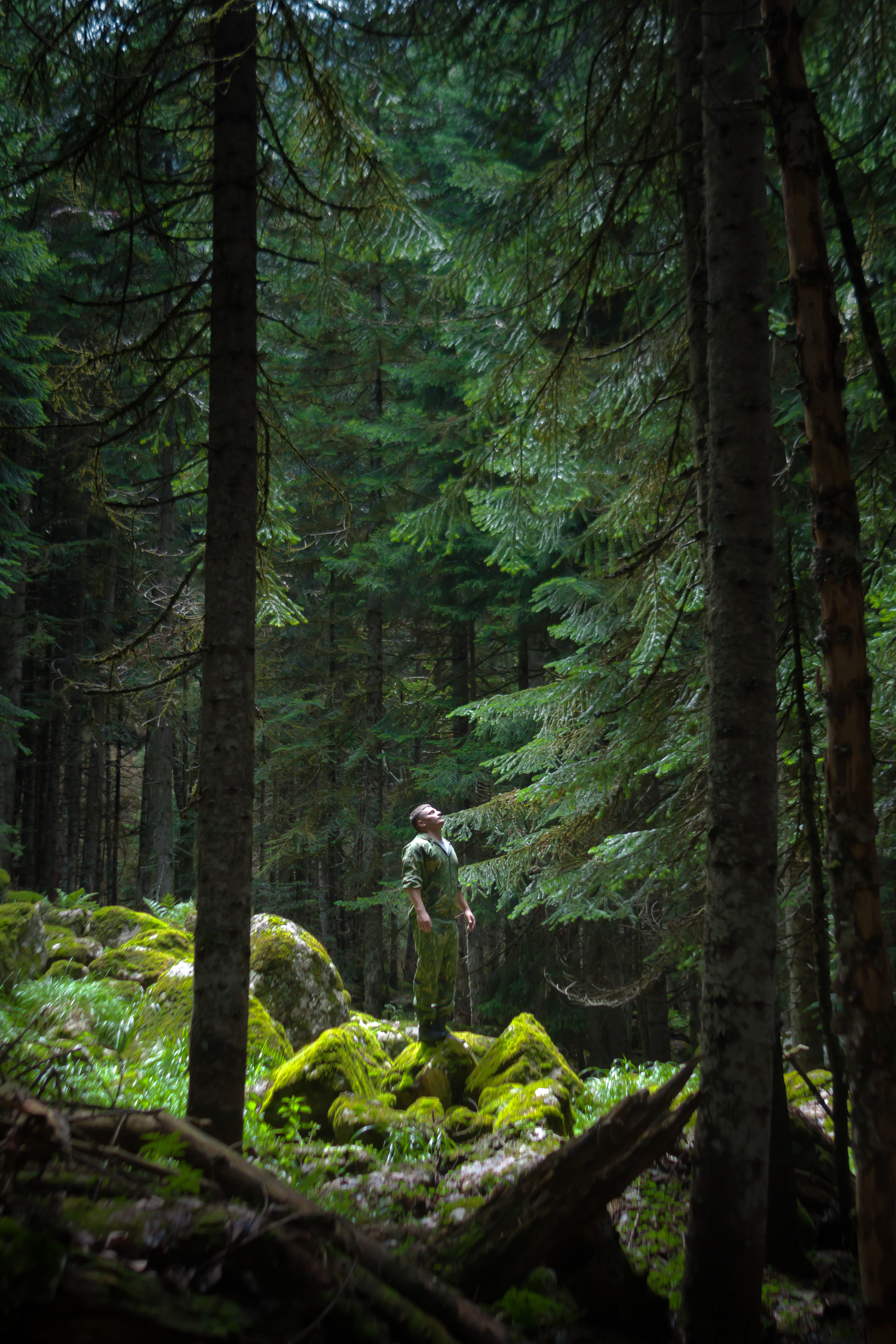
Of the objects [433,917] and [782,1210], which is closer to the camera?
[782,1210]

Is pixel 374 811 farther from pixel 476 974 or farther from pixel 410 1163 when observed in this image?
pixel 410 1163

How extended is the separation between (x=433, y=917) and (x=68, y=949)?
481cm

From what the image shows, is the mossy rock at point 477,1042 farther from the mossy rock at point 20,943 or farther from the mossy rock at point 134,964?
the mossy rock at point 20,943

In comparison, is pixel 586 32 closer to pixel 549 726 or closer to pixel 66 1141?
pixel 549 726

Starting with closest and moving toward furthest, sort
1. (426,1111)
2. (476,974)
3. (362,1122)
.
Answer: (362,1122) < (426,1111) < (476,974)

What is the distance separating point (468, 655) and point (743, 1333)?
13.8 metres

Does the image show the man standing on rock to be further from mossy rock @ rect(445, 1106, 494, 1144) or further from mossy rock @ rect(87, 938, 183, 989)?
mossy rock @ rect(87, 938, 183, 989)

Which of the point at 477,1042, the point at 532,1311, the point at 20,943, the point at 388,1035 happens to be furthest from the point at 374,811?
the point at 532,1311

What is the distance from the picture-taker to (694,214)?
171 inches

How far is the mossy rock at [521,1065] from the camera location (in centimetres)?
622

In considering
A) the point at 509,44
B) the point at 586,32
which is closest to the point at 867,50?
the point at 586,32

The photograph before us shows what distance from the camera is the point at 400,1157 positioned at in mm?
5027

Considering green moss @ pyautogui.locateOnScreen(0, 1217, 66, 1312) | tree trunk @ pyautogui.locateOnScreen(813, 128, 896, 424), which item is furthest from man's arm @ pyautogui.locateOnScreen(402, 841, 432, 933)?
tree trunk @ pyautogui.locateOnScreen(813, 128, 896, 424)

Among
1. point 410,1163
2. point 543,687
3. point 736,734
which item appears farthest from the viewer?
point 543,687
